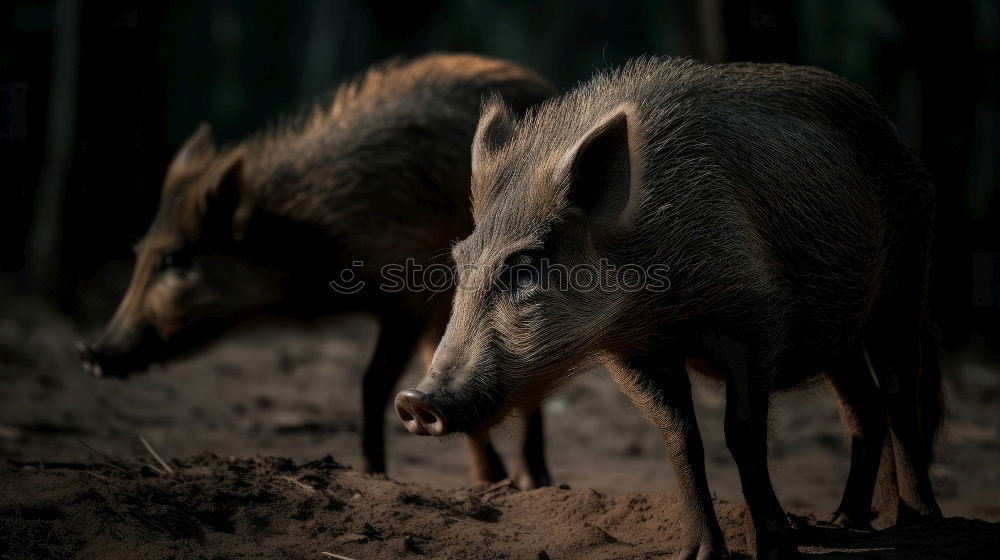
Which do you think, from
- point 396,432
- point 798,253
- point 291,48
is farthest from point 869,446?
point 291,48

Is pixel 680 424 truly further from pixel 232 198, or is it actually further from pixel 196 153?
pixel 196 153

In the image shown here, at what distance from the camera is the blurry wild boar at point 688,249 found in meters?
3.60

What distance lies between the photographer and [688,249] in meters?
3.72

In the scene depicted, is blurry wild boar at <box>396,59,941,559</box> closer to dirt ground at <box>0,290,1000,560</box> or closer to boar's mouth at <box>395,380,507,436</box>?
boar's mouth at <box>395,380,507,436</box>

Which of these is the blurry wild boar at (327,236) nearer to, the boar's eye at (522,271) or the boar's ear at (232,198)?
the boar's ear at (232,198)

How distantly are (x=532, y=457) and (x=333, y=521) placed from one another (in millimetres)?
2751

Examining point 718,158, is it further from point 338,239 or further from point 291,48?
point 291,48

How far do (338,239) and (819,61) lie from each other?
7.21 m

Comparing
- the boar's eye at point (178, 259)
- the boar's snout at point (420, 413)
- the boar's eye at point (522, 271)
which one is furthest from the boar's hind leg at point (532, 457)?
the boar's snout at point (420, 413)

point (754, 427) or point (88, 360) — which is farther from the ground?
point (754, 427)

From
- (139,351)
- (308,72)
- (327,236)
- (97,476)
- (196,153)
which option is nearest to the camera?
(97,476)

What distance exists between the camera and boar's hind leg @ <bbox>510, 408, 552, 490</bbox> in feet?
22.0

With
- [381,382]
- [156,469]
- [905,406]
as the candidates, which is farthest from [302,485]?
[905,406]

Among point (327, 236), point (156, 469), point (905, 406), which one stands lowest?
point (156, 469)
